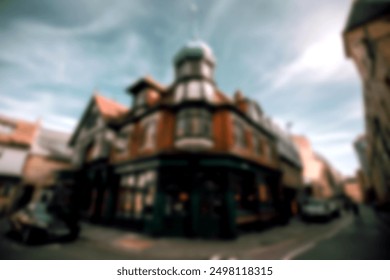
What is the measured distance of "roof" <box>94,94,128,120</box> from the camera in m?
15.5

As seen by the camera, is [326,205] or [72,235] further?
[326,205]

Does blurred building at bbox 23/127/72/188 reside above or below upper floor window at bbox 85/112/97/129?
below

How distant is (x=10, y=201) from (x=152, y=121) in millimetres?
13724

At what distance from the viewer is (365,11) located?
11586 mm

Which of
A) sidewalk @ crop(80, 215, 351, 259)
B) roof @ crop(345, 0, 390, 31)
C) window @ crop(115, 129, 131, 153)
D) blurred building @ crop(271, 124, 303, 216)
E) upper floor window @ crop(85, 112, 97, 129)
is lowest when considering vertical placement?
sidewalk @ crop(80, 215, 351, 259)

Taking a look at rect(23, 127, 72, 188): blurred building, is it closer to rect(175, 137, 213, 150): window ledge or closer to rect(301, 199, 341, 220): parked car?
rect(175, 137, 213, 150): window ledge

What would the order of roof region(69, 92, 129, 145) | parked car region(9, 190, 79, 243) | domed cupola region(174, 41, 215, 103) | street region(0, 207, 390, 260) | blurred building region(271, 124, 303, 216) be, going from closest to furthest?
street region(0, 207, 390, 260) → parked car region(9, 190, 79, 243) → domed cupola region(174, 41, 215, 103) → roof region(69, 92, 129, 145) → blurred building region(271, 124, 303, 216)

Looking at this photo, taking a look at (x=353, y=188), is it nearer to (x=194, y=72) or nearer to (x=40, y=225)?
(x=194, y=72)

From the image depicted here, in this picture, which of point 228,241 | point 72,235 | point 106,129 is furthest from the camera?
point 106,129

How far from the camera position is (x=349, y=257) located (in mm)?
5621

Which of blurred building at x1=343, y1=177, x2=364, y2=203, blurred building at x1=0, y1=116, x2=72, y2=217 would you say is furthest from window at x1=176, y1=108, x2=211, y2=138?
blurred building at x1=343, y1=177, x2=364, y2=203

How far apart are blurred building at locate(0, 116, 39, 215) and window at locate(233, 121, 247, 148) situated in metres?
14.0
